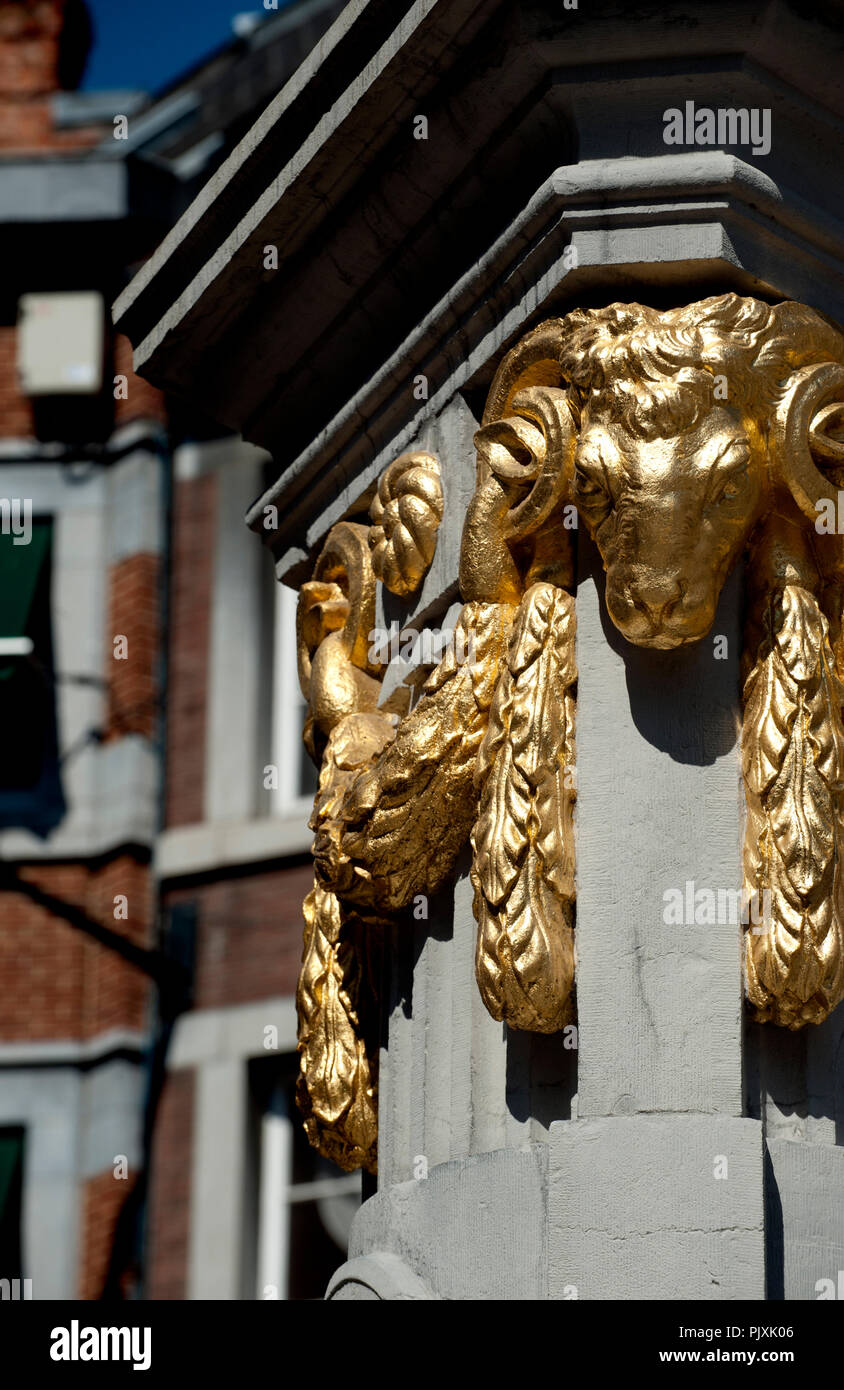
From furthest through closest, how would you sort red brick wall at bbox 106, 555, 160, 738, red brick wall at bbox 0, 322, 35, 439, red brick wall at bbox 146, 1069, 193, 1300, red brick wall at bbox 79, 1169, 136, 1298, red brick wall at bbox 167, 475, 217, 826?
red brick wall at bbox 0, 322, 35, 439, red brick wall at bbox 106, 555, 160, 738, red brick wall at bbox 167, 475, 217, 826, red brick wall at bbox 79, 1169, 136, 1298, red brick wall at bbox 146, 1069, 193, 1300

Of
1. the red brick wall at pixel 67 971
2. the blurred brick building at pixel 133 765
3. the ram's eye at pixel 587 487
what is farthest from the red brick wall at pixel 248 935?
the ram's eye at pixel 587 487

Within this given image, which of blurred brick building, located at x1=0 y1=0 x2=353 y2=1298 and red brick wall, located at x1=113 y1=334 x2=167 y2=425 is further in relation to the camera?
red brick wall, located at x1=113 y1=334 x2=167 y2=425

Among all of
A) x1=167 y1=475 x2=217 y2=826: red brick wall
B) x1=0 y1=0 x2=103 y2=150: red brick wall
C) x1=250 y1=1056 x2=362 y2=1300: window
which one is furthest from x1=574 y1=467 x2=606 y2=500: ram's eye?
x1=0 y1=0 x2=103 y2=150: red brick wall

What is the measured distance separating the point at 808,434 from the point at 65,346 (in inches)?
404

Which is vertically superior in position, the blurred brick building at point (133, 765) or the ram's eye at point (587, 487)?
the blurred brick building at point (133, 765)

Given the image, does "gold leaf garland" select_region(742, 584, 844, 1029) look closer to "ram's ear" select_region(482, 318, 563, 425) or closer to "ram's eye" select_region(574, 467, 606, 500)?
"ram's eye" select_region(574, 467, 606, 500)

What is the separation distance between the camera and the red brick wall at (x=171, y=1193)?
1263 centimetres

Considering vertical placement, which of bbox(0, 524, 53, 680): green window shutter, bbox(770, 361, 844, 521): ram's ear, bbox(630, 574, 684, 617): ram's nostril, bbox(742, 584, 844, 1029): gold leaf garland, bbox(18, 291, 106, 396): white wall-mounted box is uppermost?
bbox(18, 291, 106, 396): white wall-mounted box

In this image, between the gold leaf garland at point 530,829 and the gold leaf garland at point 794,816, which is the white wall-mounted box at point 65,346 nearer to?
the gold leaf garland at point 530,829

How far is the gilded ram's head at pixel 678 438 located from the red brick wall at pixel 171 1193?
8.66 metres

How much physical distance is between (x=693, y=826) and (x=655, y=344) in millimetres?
785

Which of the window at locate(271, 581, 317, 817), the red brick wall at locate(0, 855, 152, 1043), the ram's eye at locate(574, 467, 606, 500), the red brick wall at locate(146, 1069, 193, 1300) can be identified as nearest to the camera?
the ram's eye at locate(574, 467, 606, 500)

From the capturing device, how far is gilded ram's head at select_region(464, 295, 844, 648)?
4.30 meters

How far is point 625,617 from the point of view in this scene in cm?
431
